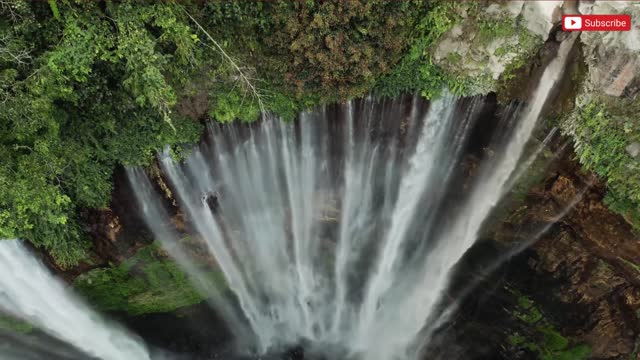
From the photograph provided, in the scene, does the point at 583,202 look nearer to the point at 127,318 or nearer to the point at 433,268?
the point at 433,268

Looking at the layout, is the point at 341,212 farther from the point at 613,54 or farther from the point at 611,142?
the point at 613,54

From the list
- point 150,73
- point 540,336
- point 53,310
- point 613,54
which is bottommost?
point 540,336

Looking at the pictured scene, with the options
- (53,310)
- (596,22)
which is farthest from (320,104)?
(53,310)

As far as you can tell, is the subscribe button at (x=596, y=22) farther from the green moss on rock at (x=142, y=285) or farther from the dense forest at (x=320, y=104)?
the green moss on rock at (x=142, y=285)

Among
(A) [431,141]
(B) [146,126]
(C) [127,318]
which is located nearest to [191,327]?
(C) [127,318]

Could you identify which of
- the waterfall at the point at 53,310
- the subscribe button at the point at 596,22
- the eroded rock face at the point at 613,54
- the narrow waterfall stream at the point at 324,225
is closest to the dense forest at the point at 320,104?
the eroded rock face at the point at 613,54

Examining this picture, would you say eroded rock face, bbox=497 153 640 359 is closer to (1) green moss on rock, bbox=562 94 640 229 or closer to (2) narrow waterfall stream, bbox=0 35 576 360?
(1) green moss on rock, bbox=562 94 640 229
